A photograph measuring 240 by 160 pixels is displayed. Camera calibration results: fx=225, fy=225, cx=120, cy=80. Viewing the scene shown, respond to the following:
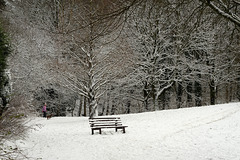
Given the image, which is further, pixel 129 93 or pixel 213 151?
pixel 129 93

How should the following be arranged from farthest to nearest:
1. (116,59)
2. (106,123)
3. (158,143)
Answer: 1. (116,59)
2. (106,123)
3. (158,143)

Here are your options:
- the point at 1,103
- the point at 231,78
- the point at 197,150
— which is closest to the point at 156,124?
the point at 197,150

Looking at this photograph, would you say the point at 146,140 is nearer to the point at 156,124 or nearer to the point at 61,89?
the point at 156,124

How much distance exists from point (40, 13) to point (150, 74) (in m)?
14.8

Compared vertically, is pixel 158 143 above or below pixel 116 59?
below

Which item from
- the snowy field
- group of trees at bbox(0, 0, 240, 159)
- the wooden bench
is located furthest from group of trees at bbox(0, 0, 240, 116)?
the snowy field

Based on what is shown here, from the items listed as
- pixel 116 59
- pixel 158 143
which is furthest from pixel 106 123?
pixel 116 59

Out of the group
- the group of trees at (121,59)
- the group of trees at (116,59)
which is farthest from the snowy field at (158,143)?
the group of trees at (121,59)

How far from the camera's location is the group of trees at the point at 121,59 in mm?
14828

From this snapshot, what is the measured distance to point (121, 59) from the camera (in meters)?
15.2

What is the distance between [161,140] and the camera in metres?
8.72

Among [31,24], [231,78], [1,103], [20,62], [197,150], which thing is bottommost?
[197,150]

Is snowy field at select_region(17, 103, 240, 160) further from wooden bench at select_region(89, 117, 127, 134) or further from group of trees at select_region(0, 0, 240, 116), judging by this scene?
group of trees at select_region(0, 0, 240, 116)

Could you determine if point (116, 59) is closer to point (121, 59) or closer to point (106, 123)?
point (121, 59)
